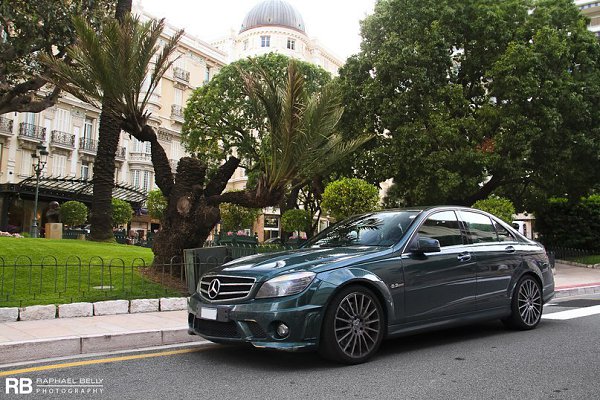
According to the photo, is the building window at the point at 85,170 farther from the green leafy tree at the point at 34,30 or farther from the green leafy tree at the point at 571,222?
the green leafy tree at the point at 571,222

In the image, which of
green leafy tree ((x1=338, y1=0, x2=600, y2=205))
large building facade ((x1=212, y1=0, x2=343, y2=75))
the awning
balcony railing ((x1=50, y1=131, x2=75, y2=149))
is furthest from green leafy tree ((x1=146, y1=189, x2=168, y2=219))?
large building facade ((x1=212, y1=0, x2=343, y2=75))

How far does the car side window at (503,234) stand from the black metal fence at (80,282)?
5630mm

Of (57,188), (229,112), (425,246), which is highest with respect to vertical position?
(229,112)

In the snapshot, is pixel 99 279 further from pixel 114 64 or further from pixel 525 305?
pixel 525 305

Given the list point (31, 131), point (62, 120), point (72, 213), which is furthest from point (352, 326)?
point (62, 120)

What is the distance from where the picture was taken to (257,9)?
2539 inches

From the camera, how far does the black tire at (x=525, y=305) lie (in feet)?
21.6

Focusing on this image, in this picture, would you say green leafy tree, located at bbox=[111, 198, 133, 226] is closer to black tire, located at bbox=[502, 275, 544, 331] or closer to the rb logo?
the rb logo

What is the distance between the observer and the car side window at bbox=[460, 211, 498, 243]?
6.44 meters

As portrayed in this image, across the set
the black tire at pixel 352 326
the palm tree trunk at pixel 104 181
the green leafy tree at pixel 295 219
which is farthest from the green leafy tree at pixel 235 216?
the black tire at pixel 352 326

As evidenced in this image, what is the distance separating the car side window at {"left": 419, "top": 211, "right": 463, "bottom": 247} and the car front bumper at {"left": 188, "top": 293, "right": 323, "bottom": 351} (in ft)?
6.02

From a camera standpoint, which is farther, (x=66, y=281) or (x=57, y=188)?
(x=57, y=188)

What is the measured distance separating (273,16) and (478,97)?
4551 cm

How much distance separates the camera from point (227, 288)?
5055 mm
